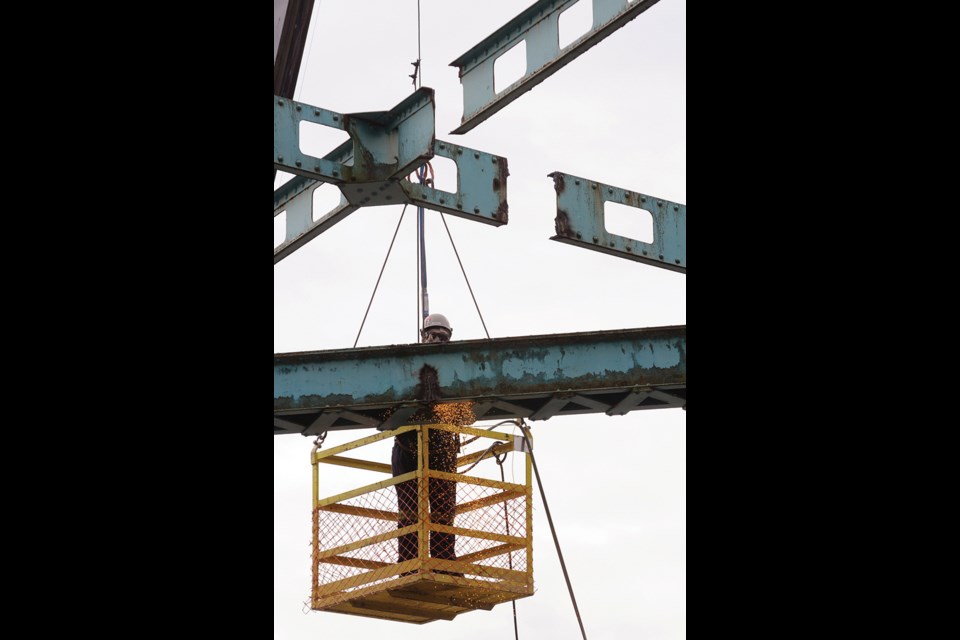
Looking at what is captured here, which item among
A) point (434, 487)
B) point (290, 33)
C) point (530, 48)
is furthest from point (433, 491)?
point (290, 33)

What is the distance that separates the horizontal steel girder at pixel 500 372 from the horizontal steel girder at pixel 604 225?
1.92ft

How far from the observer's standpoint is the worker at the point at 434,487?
42.9ft

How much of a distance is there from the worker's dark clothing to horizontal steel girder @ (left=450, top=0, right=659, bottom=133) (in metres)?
3.40

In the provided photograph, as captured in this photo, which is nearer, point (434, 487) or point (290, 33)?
point (434, 487)

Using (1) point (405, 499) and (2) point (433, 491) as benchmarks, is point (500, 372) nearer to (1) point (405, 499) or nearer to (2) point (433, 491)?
Result: (2) point (433, 491)

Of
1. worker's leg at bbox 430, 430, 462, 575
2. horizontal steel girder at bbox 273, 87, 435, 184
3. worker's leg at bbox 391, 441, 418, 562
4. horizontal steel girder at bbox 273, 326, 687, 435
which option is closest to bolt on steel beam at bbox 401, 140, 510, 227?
horizontal steel girder at bbox 273, 87, 435, 184

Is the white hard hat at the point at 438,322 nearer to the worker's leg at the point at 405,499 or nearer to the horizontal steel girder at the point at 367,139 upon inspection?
the worker's leg at the point at 405,499

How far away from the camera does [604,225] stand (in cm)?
1146

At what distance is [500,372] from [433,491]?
178 centimetres

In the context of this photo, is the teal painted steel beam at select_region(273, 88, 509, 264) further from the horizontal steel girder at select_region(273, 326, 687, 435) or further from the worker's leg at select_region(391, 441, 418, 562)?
the worker's leg at select_region(391, 441, 418, 562)

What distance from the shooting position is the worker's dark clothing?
42.9 feet

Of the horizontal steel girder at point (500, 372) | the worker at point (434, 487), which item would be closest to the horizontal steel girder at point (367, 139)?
the horizontal steel girder at point (500, 372)
